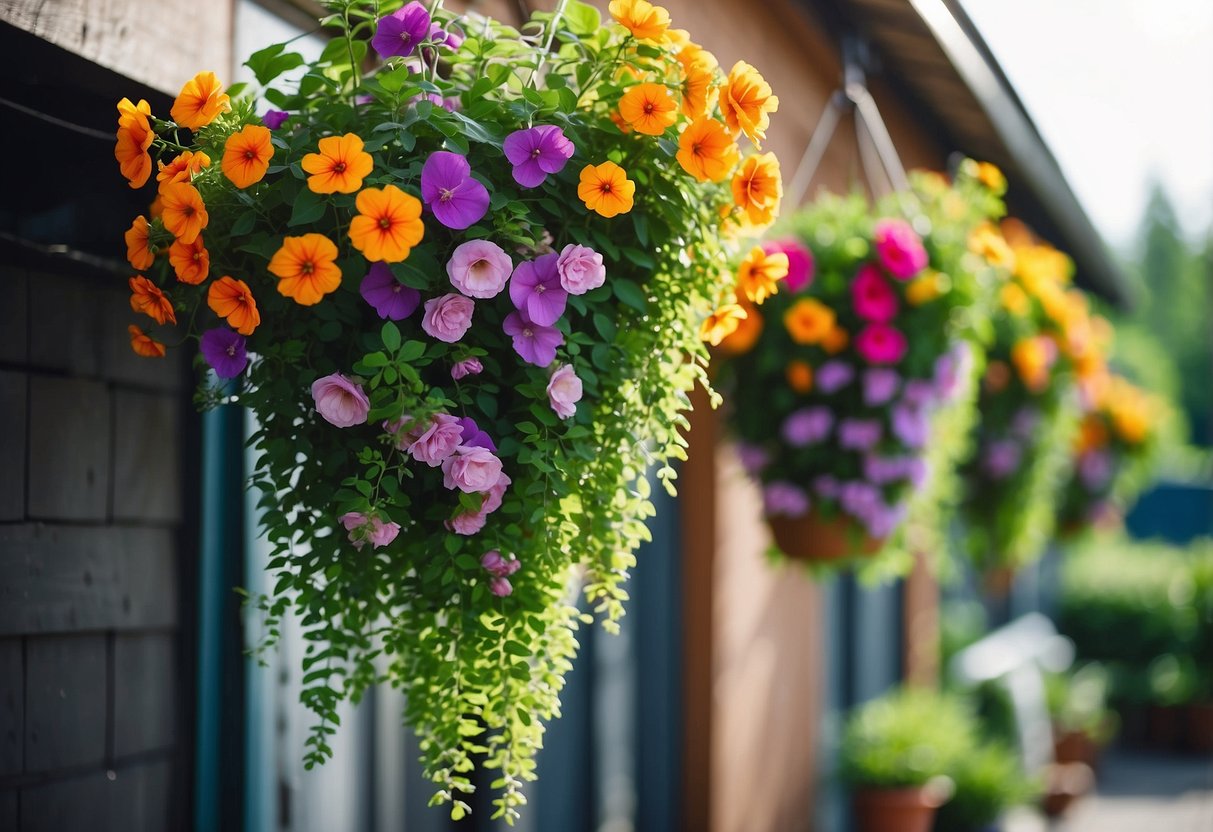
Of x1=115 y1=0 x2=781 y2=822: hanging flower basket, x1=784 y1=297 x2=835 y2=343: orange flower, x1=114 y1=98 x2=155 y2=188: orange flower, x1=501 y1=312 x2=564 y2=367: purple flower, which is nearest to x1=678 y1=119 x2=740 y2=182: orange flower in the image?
x1=115 y1=0 x2=781 y2=822: hanging flower basket

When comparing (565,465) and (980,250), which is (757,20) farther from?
(565,465)

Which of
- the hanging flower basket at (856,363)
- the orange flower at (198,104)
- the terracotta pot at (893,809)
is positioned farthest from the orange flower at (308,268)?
the terracotta pot at (893,809)

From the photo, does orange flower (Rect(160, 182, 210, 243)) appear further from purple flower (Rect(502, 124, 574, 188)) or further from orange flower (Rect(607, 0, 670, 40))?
orange flower (Rect(607, 0, 670, 40))

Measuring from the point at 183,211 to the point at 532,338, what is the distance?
38 cm

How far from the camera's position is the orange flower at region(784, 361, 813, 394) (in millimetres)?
2215

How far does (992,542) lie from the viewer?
3.62 m

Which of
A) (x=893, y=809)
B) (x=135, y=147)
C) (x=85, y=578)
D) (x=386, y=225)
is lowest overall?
(x=893, y=809)

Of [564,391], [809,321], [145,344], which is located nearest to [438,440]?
[564,391]

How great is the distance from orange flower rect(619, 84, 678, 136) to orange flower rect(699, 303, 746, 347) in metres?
0.25

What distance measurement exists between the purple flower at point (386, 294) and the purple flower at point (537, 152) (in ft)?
0.57

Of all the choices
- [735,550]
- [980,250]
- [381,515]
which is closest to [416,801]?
[735,550]

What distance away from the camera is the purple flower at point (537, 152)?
1.16 metres

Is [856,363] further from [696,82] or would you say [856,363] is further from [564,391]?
[564,391]

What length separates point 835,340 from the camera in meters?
2.18
